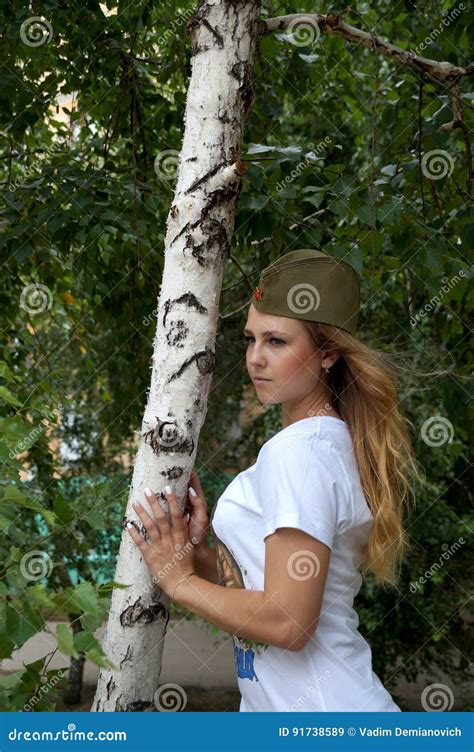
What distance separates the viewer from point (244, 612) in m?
1.71

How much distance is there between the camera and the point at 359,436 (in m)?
1.92

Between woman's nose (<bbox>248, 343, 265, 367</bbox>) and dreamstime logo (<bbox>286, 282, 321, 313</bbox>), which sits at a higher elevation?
dreamstime logo (<bbox>286, 282, 321, 313</bbox>)

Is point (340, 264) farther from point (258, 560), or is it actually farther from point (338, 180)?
point (338, 180)

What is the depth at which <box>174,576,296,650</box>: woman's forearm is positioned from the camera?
5.47 ft

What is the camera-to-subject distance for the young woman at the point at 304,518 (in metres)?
1.68

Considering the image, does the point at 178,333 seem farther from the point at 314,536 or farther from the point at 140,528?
the point at 314,536

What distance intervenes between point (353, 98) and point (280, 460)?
328 centimetres

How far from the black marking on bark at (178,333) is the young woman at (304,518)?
0.16m

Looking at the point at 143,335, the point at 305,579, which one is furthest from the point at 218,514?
the point at 143,335
